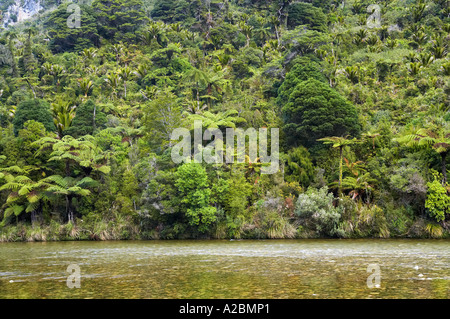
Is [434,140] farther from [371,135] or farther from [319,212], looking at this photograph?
[319,212]

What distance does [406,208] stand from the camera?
30.0m

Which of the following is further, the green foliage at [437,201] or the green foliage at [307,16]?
the green foliage at [307,16]

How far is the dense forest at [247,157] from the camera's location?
30500 millimetres

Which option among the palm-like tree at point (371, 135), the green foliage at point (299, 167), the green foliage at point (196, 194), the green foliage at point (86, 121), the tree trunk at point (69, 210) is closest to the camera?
the green foliage at point (196, 194)

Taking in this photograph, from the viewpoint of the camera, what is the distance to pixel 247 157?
33.7m

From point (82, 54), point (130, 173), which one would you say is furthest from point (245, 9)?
point (130, 173)

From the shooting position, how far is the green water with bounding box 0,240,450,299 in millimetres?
13312

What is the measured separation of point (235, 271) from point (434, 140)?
17.6 metres

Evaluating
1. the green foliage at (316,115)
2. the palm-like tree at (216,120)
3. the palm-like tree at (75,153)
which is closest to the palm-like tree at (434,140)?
the green foliage at (316,115)

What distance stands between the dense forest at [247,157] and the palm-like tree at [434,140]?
9cm

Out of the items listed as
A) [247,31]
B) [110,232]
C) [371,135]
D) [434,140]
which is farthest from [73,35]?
[434,140]

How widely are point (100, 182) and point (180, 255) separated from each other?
15516 mm

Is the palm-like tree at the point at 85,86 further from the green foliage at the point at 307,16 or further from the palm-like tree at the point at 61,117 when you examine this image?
the green foliage at the point at 307,16

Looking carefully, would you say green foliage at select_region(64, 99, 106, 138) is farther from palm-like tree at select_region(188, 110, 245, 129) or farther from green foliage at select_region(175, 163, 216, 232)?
green foliage at select_region(175, 163, 216, 232)
